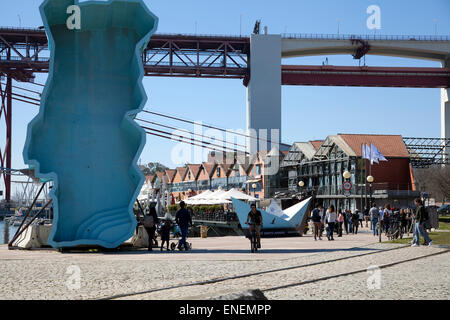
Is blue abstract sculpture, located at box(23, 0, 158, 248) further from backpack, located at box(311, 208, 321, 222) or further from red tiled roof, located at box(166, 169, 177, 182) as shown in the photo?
red tiled roof, located at box(166, 169, 177, 182)

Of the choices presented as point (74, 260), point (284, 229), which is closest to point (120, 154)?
point (74, 260)

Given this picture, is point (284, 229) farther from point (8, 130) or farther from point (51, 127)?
point (8, 130)

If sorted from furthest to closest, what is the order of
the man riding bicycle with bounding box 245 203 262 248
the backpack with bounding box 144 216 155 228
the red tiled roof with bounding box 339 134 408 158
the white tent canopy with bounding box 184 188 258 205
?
the red tiled roof with bounding box 339 134 408 158
the white tent canopy with bounding box 184 188 258 205
the backpack with bounding box 144 216 155 228
the man riding bicycle with bounding box 245 203 262 248

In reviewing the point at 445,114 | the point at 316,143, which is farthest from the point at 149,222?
the point at 445,114

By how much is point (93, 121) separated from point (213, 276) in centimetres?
956

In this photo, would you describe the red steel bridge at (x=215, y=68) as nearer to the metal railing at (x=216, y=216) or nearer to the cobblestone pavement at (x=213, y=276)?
the metal railing at (x=216, y=216)

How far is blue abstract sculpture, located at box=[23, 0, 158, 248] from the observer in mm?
18000

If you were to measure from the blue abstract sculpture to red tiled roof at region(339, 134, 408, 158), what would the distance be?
1478 inches

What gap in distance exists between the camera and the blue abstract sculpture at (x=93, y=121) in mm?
18000

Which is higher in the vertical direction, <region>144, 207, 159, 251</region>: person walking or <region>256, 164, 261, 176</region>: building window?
<region>256, 164, 261, 176</region>: building window

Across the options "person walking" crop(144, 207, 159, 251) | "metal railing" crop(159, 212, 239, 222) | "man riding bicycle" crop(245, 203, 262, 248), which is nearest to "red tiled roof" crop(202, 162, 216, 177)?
"metal railing" crop(159, 212, 239, 222)

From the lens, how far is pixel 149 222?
17.7 meters

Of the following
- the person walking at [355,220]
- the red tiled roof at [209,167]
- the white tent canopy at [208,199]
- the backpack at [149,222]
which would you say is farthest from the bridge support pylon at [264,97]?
the backpack at [149,222]
